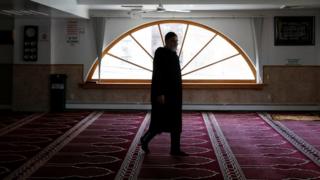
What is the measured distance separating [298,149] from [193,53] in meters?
5.23

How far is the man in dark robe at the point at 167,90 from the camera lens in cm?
588

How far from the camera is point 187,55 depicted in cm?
1150

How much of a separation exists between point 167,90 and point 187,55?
5679 mm

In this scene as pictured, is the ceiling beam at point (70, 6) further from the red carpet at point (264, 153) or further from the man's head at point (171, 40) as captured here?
the red carpet at point (264, 153)

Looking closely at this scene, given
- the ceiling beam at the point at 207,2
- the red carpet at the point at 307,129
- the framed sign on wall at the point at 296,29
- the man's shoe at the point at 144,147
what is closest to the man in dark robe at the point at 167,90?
the man's shoe at the point at 144,147

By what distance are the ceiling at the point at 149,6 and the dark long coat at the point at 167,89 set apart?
3.04 metres

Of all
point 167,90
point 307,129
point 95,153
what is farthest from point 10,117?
point 307,129

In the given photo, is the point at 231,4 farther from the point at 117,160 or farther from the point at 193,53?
the point at 117,160

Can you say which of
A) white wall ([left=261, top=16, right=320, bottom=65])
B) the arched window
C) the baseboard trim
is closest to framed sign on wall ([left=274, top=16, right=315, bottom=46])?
white wall ([left=261, top=16, right=320, bottom=65])

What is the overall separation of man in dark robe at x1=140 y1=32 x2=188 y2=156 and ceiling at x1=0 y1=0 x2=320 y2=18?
300 cm

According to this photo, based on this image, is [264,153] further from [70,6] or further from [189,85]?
[189,85]

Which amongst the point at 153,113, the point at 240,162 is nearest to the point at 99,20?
the point at 153,113

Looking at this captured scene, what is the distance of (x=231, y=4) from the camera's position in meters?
9.89

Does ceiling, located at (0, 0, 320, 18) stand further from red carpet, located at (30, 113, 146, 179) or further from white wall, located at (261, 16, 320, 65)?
red carpet, located at (30, 113, 146, 179)
